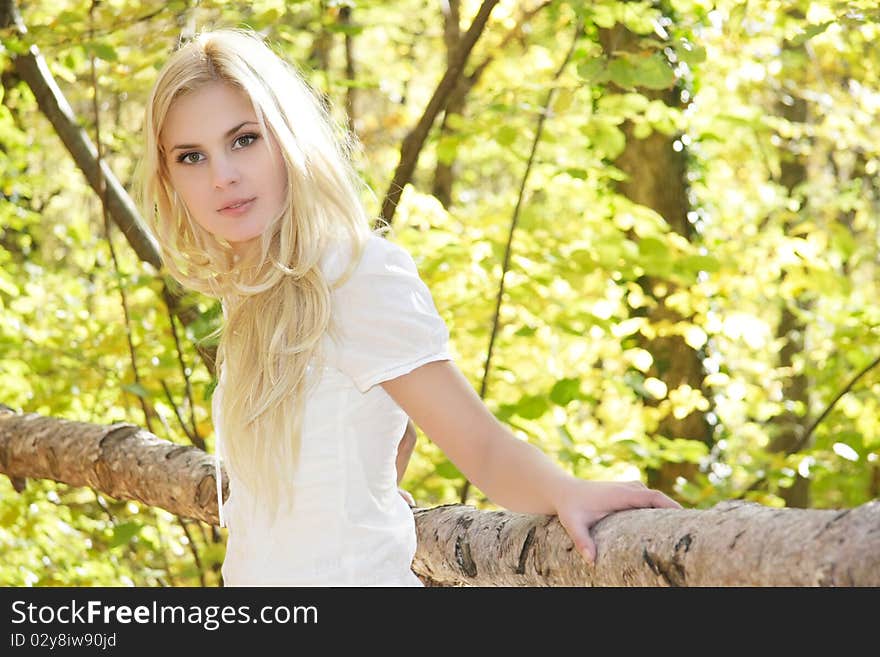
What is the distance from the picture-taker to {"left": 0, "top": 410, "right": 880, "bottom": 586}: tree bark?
3.14ft

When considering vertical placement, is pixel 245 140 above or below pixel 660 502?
above

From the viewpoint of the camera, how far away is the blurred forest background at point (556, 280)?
338 cm

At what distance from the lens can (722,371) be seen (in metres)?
5.30

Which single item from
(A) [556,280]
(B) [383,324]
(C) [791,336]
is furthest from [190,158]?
(C) [791,336]

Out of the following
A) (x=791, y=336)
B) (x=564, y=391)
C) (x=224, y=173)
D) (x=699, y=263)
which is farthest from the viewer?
(x=791, y=336)

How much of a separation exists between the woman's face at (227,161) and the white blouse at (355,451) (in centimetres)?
23

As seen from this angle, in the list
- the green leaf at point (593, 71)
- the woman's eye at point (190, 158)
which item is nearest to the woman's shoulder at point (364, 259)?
the woman's eye at point (190, 158)

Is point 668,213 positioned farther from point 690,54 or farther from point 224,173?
point 224,173

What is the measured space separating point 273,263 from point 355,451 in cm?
38

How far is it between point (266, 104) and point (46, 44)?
1859 mm

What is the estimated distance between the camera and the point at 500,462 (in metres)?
1.48

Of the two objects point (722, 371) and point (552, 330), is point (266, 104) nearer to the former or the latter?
point (552, 330)

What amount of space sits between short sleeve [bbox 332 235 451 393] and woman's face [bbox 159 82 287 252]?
0.82 feet
